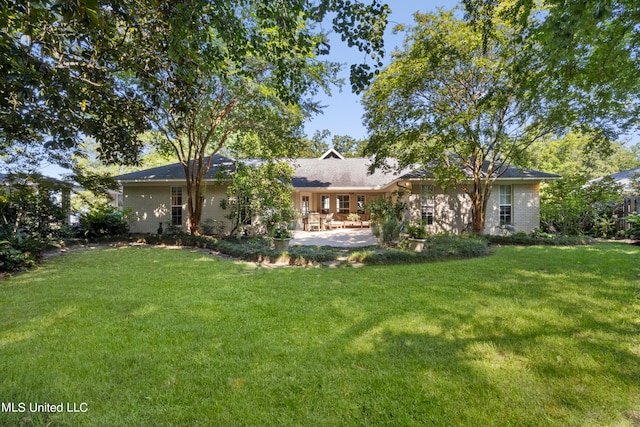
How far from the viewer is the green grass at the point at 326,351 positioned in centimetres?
215

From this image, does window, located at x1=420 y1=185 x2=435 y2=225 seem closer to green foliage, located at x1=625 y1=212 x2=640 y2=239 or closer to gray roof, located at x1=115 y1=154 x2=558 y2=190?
gray roof, located at x1=115 y1=154 x2=558 y2=190

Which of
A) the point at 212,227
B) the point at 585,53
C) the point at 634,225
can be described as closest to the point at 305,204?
the point at 212,227

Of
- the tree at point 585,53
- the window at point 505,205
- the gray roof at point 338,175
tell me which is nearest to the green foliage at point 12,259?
the tree at point 585,53

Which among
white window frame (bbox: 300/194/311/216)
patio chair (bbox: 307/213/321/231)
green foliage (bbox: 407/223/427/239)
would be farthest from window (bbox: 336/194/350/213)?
green foliage (bbox: 407/223/427/239)

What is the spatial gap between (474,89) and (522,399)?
38.6ft

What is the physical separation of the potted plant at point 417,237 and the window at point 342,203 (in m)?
10.3

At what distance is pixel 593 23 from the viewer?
9.14 ft

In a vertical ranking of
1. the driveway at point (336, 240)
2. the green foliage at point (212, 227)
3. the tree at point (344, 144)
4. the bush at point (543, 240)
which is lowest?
the driveway at point (336, 240)

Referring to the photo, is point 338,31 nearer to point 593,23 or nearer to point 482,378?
point 593,23

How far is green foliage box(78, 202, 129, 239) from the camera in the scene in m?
12.5

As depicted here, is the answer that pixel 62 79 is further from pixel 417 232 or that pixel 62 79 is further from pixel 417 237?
pixel 417 237

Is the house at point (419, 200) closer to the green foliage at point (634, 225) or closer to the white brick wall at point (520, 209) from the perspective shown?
the white brick wall at point (520, 209)

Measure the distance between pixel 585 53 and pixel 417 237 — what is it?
20.6 feet

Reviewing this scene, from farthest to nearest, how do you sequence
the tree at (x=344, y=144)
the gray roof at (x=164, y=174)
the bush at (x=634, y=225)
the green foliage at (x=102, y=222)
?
the tree at (x=344, y=144)
the gray roof at (x=164, y=174)
the green foliage at (x=102, y=222)
the bush at (x=634, y=225)
